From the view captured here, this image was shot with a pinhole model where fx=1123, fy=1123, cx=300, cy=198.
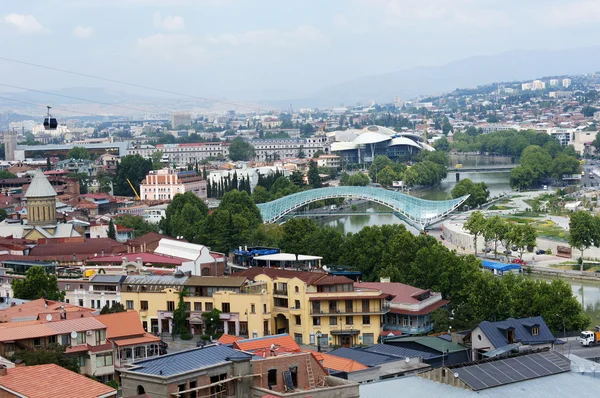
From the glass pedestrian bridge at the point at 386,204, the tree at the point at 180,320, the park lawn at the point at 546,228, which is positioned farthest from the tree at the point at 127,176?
the tree at the point at 180,320

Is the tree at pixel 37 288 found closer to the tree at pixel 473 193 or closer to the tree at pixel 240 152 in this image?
the tree at pixel 473 193

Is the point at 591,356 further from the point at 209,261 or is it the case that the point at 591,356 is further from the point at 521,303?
the point at 209,261

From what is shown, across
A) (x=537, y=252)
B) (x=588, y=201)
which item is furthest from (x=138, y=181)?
(x=537, y=252)

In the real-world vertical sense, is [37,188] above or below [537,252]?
above

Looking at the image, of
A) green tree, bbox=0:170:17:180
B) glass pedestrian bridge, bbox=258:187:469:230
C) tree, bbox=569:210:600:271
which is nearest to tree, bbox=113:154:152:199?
green tree, bbox=0:170:17:180

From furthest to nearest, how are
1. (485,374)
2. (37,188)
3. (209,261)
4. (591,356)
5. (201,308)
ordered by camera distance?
(37,188) < (209,261) < (201,308) < (591,356) < (485,374)

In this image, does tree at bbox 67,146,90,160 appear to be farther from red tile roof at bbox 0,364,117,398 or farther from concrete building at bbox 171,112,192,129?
concrete building at bbox 171,112,192,129
